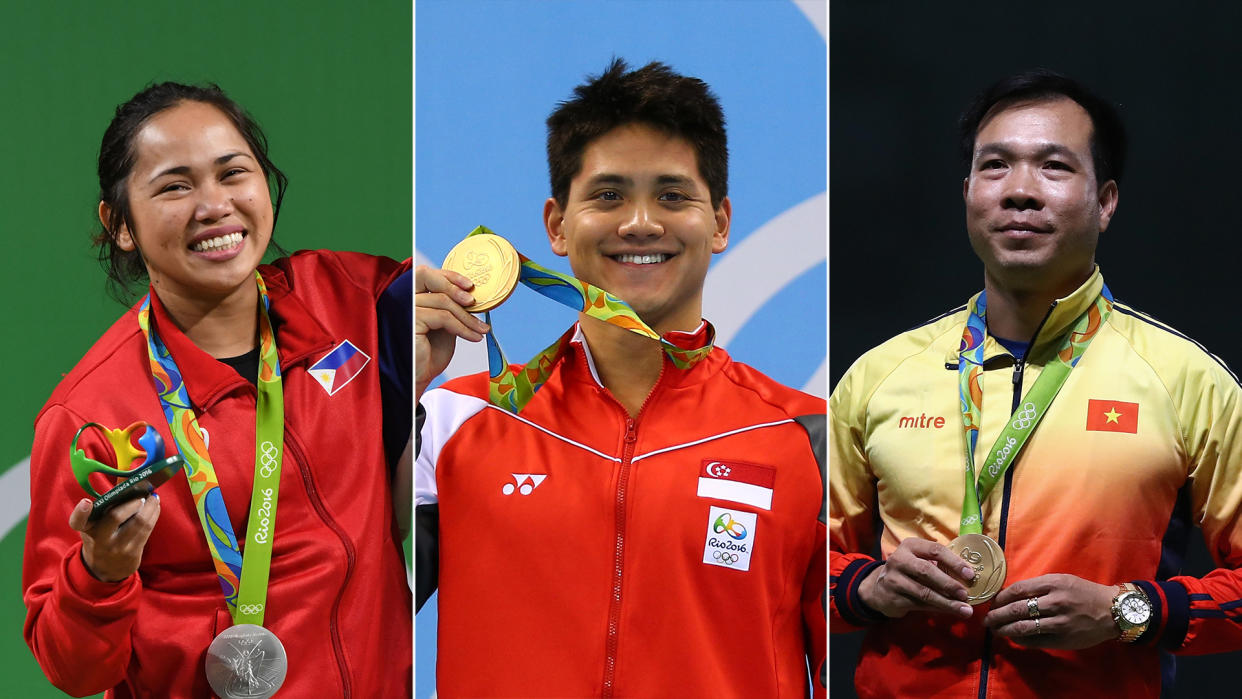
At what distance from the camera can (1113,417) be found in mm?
2703

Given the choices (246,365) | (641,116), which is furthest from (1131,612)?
(246,365)

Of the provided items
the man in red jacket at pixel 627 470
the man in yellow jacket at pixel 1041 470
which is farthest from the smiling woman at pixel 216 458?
the man in yellow jacket at pixel 1041 470

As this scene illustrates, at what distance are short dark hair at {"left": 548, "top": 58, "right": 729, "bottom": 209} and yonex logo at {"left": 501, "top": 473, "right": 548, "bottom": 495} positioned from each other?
487mm

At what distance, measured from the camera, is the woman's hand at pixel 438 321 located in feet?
7.97

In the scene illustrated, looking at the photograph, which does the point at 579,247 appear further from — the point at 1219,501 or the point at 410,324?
the point at 1219,501

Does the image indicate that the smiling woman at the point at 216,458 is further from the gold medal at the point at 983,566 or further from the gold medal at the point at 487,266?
the gold medal at the point at 983,566

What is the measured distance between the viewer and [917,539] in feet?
8.73

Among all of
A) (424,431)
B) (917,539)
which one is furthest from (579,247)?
(917,539)

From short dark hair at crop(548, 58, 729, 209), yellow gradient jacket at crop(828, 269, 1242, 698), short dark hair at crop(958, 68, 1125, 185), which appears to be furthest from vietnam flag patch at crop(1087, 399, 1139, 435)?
short dark hair at crop(548, 58, 729, 209)

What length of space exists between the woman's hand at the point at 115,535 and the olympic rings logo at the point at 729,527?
972mm

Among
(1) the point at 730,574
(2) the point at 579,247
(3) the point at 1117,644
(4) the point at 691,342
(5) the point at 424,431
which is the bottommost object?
(3) the point at 1117,644

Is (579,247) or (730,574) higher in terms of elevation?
(579,247)

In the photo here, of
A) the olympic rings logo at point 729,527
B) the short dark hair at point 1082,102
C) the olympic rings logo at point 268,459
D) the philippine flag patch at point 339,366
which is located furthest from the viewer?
the short dark hair at point 1082,102

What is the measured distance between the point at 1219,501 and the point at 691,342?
109 centimetres
